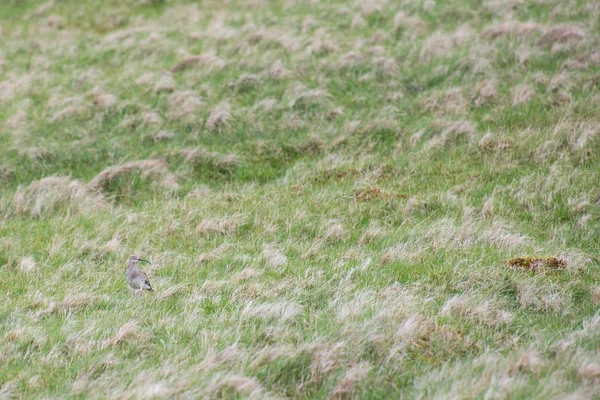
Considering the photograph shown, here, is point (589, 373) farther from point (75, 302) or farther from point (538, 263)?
point (75, 302)

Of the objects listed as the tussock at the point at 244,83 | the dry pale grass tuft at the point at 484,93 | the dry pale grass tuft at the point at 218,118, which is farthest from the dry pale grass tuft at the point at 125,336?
the tussock at the point at 244,83

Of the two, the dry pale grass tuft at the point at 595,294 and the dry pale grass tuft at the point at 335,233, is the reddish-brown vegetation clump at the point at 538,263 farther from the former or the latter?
the dry pale grass tuft at the point at 335,233

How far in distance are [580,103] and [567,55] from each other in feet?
9.31

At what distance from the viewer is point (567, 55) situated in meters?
16.6

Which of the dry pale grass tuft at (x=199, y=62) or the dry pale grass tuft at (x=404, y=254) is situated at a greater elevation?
the dry pale grass tuft at (x=404, y=254)

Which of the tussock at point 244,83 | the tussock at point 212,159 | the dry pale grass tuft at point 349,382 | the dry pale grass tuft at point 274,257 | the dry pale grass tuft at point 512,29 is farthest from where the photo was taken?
the dry pale grass tuft at point 512,29

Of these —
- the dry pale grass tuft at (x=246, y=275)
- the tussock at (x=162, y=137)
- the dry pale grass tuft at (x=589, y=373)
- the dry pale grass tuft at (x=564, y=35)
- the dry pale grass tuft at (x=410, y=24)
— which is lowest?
the tussock at (x=162, y=137)

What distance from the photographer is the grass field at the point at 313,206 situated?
700cm

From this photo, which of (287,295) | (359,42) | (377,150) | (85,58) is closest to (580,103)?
(377,150)

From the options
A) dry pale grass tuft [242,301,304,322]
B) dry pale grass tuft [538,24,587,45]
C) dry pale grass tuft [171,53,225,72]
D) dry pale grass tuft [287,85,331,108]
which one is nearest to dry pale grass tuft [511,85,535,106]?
dry pale grass tuft [538,24,587,45]

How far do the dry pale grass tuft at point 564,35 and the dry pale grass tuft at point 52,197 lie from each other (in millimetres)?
11817

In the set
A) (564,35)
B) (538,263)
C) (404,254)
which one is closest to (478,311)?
(538,263)

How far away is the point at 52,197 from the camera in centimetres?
1296

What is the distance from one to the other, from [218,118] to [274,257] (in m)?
6.44
